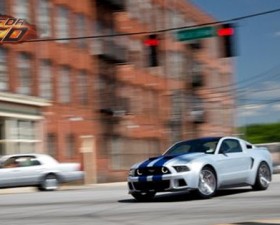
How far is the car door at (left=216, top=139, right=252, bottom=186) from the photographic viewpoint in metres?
16.6

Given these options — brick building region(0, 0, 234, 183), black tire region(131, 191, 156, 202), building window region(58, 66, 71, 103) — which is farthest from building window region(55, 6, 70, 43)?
black tire region(131, 191, 156, 202)

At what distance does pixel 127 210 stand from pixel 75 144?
91.7ft

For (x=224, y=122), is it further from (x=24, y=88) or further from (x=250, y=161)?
(x=250, y=161)

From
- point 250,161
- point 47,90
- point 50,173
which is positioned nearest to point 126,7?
point 47,90

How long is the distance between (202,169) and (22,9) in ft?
72.9

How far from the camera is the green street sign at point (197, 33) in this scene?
2334cm

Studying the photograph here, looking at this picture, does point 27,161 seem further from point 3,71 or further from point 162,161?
point 162,161

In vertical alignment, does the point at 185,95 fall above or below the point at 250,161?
above

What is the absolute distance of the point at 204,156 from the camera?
16.3 meters

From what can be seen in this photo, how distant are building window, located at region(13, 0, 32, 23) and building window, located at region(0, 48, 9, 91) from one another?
2.18 metres

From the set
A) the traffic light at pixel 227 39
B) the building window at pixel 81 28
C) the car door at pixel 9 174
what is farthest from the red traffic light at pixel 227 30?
the building window at pixel 81 28

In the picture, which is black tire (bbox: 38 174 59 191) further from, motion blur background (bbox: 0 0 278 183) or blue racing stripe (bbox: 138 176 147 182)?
blue racing stripe (bbox: 138 176 147 182)

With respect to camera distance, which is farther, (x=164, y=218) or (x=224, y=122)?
(x=224, y=122)

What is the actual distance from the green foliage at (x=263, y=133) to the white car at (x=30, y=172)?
9572 centimetres
